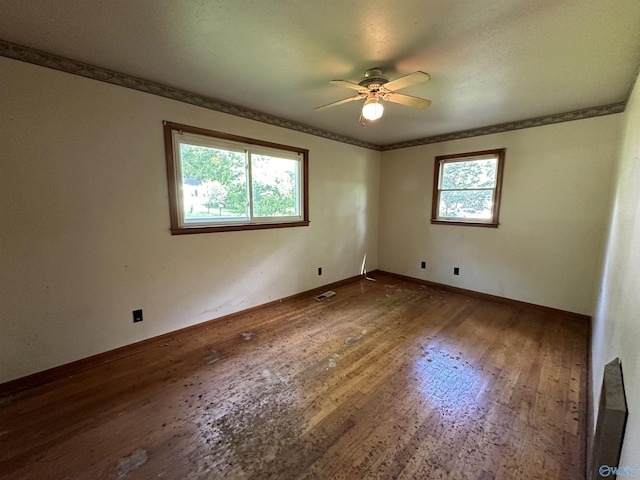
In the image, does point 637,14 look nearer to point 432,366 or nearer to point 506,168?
point 506,168

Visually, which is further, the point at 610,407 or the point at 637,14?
the point at 637,14

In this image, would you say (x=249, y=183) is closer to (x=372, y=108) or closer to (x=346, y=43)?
(x=372, y=108)

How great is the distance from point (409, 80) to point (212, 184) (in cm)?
225

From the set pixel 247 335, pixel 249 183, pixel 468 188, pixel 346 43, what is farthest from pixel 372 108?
pixel 468 188

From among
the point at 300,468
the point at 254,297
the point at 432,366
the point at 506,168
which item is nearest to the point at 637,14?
the point at 506,168

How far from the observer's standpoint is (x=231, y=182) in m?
3.14

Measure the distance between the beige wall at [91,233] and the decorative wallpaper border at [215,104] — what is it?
71mm

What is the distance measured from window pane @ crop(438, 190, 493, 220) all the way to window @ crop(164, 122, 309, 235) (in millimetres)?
2354

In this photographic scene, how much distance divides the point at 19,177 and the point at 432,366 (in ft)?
12.1

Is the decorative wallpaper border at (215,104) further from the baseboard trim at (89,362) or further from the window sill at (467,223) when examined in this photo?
the baseboard trim at (89,362)

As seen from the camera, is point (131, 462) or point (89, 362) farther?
point (89, 362)

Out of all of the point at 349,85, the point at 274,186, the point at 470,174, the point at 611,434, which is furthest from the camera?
the point at 470,174

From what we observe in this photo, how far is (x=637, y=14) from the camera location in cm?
150

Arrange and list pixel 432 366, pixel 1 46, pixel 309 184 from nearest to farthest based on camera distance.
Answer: pixel 1 46, pixel 432 366, pixel 309 184
